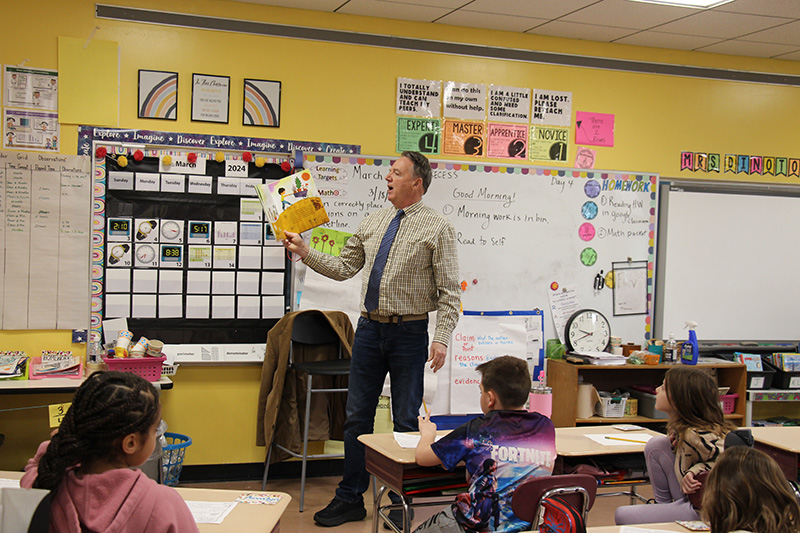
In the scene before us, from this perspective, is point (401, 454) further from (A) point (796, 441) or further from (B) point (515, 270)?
(B) point (515, 270)

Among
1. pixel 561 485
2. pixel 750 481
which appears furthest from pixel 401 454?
pixel 750 481

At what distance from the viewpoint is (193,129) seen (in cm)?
422

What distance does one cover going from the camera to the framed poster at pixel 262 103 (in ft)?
14.0

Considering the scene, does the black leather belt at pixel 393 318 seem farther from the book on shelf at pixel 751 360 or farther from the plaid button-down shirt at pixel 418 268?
the book on shelf at pixel 751 360

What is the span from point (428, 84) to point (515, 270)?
1329 millimetres

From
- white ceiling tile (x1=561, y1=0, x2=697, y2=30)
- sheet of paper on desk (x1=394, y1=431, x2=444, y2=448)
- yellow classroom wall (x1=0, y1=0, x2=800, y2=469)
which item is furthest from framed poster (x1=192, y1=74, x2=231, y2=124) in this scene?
sheet of paper on desk (x1=394, y1=431, x2=444, y2=448)

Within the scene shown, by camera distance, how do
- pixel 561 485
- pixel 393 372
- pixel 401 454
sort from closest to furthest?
pixel 561 485 < pixel 401 454 < pixel 393 372

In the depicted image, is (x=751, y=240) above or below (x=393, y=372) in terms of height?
above

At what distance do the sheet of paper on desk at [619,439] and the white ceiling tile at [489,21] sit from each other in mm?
2664

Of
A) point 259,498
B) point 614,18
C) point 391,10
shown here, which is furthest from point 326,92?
point 259,498

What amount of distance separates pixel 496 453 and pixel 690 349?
122 inches

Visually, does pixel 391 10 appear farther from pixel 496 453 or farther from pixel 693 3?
pixel 496 453

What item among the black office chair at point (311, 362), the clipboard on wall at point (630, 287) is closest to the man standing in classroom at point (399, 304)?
the black office chair at point (311, 362)

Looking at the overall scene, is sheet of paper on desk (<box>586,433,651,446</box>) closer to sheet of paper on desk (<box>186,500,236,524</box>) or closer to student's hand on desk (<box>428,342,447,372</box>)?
student's hand on desk (<box>428,342,447,372</box>)
